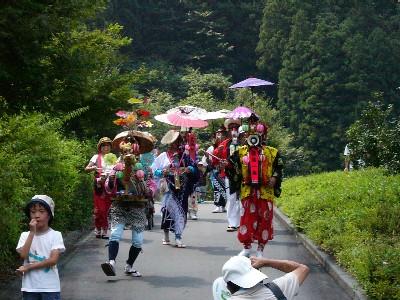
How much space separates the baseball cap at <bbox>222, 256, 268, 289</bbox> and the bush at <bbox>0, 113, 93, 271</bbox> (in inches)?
197

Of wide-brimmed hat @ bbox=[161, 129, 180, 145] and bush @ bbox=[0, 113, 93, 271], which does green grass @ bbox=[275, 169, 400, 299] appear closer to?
wide-brimmed hat @ bbox=[161, 129, 180, 145]

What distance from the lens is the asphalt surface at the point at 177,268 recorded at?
413 inches

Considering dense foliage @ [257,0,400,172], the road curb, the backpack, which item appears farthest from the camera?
dense foliage @ [257,0,400,172]

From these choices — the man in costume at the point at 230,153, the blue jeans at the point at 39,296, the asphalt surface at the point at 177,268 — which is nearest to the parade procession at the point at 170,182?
the asphalt surface at the point at 177,268

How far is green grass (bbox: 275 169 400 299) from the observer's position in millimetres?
9672

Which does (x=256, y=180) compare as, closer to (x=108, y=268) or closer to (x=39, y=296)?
(x=108, y=268)

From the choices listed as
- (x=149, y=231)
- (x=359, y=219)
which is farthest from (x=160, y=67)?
(x=359, y=219)

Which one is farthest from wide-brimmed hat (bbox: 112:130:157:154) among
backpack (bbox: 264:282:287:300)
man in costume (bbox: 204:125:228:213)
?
man in costume (bbox: 204:125:228:213)

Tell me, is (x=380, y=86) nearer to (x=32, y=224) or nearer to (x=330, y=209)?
(x=330, y=209)

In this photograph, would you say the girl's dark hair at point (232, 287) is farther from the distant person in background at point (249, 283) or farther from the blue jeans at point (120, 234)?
the blue jeans at point (120, 234)

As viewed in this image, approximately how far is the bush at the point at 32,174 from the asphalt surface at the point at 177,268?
2.02 feet

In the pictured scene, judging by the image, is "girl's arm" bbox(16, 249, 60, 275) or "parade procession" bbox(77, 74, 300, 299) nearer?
"girl's arm" bbox(16, 249, 60, 275)

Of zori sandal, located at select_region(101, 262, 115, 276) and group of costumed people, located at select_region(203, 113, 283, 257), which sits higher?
group of costumed people, located at select_region(203, 113, 283, 257)

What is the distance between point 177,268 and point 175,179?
7.48ft
